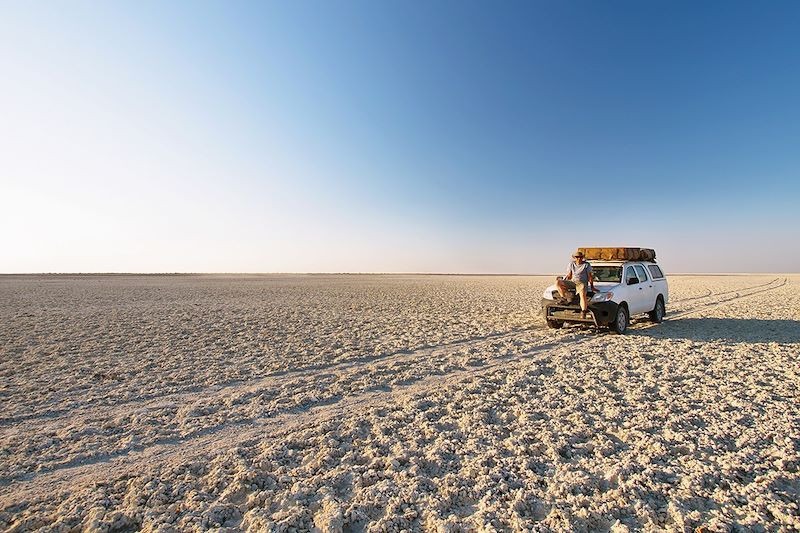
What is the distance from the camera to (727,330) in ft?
37.3

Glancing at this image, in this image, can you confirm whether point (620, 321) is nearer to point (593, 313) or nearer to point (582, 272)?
point (593, 313)

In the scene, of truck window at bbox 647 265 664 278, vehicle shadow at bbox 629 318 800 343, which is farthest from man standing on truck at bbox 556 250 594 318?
truck window at bbox 647 265 664 278

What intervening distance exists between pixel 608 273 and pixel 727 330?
3591 mm

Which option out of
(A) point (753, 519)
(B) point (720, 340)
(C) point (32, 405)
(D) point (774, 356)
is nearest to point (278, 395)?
(C) point (32, 405)

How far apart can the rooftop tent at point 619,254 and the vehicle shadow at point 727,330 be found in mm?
2197

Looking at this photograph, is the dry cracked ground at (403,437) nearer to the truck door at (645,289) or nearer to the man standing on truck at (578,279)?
the man standing on truck at (578,279)

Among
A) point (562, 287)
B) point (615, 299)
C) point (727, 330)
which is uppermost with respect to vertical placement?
point (562, 287)

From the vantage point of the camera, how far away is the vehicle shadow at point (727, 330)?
10.2 meters

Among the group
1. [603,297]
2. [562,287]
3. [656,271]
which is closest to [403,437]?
Answer: [562,287]

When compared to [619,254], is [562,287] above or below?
below

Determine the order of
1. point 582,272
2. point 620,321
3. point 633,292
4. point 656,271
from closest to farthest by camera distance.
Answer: point 582,272
point 620,321
point 633,292
point 656,271

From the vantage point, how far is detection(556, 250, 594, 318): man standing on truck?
407 inches

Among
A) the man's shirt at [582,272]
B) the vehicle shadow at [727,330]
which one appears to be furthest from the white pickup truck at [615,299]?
the vehicle shadow at [727,330]

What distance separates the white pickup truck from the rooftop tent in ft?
0.85
